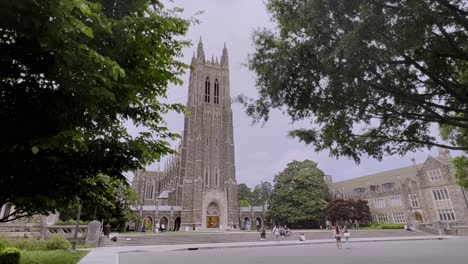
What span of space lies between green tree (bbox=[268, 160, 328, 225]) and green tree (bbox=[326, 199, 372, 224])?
1.41 m

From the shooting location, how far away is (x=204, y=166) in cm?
5259

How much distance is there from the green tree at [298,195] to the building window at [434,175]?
1603 centimetres

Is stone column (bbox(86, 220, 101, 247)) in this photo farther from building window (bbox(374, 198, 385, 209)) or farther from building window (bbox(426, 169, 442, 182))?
building window (bbox(374, 198, 385, 209))

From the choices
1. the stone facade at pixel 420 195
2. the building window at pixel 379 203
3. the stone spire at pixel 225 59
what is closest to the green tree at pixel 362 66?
the stone facade at pixel 420 195

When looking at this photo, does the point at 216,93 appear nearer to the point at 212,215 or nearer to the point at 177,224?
the point at 212,215

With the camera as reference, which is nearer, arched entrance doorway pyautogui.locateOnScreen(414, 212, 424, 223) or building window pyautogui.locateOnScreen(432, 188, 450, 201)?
building window pyautogui.locateOnScreen(432, 188, 450, 201)

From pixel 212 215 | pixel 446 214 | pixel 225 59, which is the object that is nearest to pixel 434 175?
pixel 446 214

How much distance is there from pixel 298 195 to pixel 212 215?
593 inches

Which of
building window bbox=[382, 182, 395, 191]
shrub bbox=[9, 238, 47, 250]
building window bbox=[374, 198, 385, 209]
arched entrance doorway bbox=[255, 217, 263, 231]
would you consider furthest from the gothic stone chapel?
shrub bbox=[9, 238, 47, 250]

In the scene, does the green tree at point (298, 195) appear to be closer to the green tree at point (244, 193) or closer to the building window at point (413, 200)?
the building window at point (413, 200)

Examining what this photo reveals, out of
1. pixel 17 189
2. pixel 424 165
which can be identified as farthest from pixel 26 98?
pixel 424 165

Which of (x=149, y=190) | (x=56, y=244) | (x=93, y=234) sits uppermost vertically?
(x=149, y=190)

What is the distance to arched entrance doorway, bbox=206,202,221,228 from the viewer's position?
1940 inches

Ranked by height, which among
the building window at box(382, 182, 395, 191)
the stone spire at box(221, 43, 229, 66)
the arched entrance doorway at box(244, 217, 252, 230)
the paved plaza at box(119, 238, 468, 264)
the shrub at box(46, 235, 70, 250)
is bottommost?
the paved plaza at box(119, 238, 468, 264)
